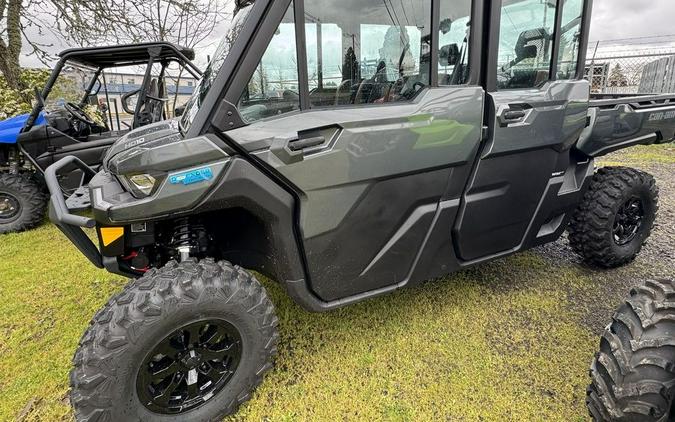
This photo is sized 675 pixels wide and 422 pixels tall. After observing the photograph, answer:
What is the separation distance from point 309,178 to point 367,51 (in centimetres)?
67

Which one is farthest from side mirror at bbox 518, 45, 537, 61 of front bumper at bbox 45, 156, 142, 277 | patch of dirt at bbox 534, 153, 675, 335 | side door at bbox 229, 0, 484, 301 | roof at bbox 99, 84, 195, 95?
roof at bbox 99, 84, 195, 95

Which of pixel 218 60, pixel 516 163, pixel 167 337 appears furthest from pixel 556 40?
pixel 167 337

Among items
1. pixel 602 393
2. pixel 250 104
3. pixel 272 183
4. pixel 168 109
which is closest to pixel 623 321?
pixel 602 393

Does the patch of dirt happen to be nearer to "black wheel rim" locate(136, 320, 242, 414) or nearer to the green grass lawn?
the green grass lawn

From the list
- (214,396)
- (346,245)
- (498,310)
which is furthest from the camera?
(498,310)

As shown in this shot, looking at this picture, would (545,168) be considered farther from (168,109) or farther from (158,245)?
(168,109)

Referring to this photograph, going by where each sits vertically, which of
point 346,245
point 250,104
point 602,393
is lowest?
point 602,393

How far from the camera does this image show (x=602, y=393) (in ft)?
5.12

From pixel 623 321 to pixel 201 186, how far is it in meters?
1.75

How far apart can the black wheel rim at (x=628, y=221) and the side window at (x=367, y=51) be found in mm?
2187

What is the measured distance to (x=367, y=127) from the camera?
73.0 inches

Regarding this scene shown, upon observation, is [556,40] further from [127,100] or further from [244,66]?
[127,100]

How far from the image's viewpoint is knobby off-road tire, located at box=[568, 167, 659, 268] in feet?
9.75

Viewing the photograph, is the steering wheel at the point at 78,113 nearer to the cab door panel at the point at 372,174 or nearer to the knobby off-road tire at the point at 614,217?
the cab door panel at the point at 372,174
